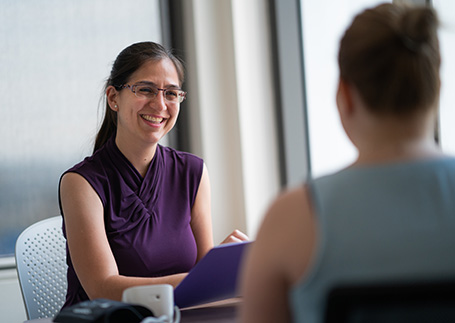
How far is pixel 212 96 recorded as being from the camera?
318 cm

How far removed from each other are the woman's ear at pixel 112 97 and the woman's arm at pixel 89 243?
1.14 ft

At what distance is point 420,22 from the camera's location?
0.77m

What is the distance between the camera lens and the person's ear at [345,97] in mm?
799

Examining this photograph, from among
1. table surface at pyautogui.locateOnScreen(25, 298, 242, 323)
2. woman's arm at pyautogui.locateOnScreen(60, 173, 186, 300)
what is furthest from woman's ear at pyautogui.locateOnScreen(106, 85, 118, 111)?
table surface at pyautogui.locateOnScreen(25, 298, 242, 323)

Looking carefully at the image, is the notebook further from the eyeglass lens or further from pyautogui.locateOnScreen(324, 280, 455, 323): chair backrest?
the eyeglass lens

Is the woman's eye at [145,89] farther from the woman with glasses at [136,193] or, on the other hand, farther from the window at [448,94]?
A: the window at [448,94]

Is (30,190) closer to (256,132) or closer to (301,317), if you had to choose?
(256,132)

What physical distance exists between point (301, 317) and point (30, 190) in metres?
2.58

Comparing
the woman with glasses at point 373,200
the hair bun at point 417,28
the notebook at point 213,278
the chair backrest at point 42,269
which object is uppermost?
the hair bun at point 417,28

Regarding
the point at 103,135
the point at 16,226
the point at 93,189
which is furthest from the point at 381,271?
the point at 16,226

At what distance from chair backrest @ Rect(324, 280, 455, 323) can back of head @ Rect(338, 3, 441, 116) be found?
0.80ft

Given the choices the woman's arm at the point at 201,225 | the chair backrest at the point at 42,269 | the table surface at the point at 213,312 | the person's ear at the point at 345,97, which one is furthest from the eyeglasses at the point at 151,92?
the person's ear at the point at 345,97

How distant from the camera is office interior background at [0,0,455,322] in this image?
9.83 ft

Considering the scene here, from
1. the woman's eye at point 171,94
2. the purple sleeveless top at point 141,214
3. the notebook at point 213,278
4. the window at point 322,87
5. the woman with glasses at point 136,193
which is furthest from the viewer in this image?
the window at point 322,87
